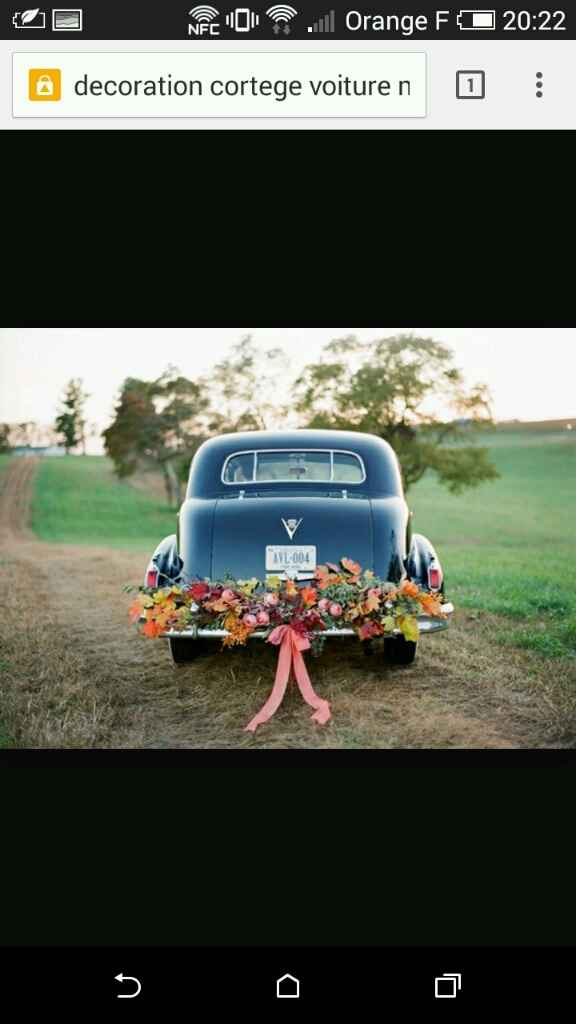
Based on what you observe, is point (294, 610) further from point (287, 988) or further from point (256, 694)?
point (287, 988)

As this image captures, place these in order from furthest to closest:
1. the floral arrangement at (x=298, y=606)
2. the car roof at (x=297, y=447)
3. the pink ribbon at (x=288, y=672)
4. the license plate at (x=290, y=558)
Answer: the car roof at (x=297, y=447)
the license plate at (x=290, y=558)
the floral arrangement at (x=298, y=606)
the pink ribbon at (x=288, y=672)

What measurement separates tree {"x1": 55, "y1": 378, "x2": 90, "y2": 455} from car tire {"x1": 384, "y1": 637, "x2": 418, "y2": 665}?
407 inches

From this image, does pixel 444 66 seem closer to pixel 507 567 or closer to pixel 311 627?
pixel 311 627

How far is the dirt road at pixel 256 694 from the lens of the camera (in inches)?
206

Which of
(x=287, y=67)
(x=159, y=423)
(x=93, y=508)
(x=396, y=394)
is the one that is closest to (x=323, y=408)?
(x=396, y=394)

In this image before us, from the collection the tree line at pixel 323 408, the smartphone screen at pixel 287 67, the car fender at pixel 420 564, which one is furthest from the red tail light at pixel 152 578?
the tree line at pixel 323 408

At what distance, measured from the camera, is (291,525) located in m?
5.63

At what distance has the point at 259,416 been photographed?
61.9 feet

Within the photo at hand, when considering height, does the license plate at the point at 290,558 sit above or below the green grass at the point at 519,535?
below

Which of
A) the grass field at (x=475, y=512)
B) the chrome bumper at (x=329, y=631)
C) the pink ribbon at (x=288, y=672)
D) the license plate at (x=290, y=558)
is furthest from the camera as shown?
the grass field at (x=475, y=512)
